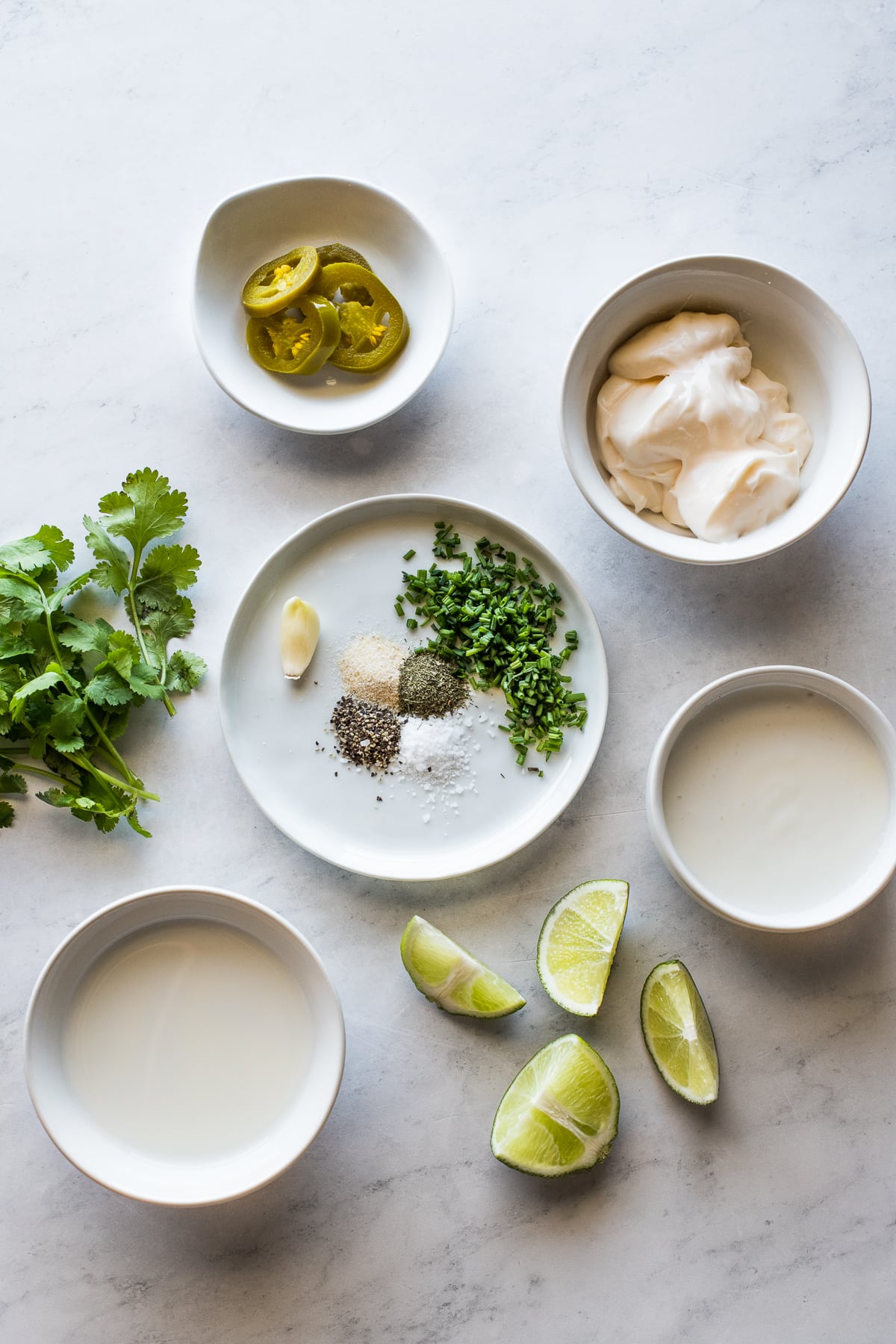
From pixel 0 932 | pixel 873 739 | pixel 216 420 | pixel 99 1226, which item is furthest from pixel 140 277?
pixel 99 1226

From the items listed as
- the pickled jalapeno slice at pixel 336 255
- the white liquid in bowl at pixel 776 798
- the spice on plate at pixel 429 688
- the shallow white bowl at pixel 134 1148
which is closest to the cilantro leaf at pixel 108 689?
the shallow white bowl at pixel 134 1148

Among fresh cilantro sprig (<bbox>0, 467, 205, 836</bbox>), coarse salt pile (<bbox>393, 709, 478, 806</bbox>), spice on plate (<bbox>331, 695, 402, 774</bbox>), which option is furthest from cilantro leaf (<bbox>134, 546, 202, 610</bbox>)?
coarse salt pile (<bbox>393, 709, 478, 806</bbox>)

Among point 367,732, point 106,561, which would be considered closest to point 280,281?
point 106,561

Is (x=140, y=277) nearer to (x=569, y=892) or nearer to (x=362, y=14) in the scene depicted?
(x=362, y=14)

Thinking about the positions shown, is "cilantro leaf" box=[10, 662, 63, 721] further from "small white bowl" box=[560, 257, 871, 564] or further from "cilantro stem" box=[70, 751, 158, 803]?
"small white bowl" box=[560, 257, 871, 564]

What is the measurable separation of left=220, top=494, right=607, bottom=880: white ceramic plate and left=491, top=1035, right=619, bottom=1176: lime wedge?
375mm

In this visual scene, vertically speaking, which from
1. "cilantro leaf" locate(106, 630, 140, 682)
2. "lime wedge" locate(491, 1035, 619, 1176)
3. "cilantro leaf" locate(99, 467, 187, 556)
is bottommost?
"lime wedge" locate(491, 1035, 619, 1176)

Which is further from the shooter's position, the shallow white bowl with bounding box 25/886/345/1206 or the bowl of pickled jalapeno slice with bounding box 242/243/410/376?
the bowl of pickled jalapeno slice with bounding box 242/243/410/376

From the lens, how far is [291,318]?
5.43 ft

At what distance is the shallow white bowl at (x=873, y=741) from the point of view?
5.03 ft

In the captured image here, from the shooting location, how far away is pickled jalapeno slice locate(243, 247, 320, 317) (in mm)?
1614

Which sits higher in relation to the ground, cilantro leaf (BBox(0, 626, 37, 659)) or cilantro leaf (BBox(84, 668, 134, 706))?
cilantro leaf (BBox(0, 626, 37, 659))

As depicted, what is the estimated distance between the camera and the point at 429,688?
162cm

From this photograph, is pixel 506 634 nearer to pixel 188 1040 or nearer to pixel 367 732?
pixel 367 732
